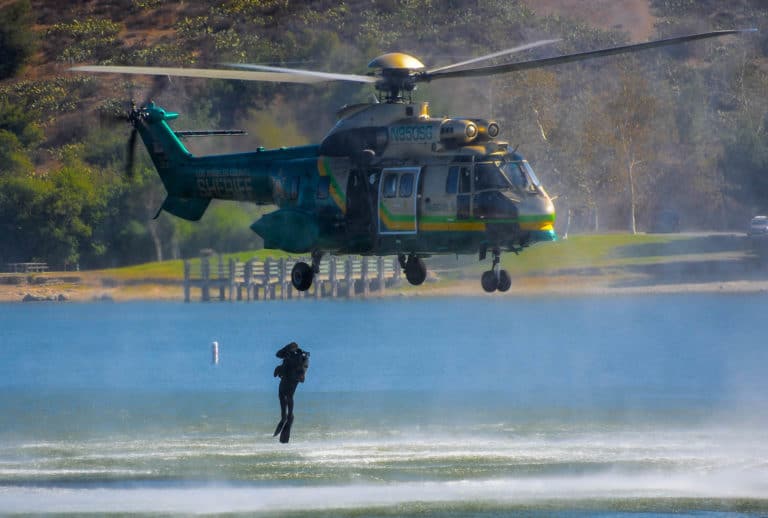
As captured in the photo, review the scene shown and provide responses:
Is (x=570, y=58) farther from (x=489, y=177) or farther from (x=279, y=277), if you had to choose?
(x=279, y=277)

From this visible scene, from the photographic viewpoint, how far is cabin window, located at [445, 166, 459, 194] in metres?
34.0

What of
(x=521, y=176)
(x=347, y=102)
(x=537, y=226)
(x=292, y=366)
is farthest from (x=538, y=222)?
(x=347, y=102)

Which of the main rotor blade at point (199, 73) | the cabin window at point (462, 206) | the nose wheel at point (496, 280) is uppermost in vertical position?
the main rotor blade at point (199, 73)

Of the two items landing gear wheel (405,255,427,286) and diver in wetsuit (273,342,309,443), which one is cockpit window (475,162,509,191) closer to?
landing gear wheel (405,255,427,286)

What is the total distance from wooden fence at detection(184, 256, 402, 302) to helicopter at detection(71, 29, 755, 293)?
60.2m

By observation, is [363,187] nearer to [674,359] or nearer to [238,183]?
[238,183]

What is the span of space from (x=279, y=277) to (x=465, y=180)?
2865 inches

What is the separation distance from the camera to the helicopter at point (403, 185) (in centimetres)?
3353

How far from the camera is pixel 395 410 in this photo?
77.0m

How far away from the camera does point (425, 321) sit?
127m

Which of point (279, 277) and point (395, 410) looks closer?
point (395, 410)

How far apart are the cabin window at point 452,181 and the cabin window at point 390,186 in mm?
1057

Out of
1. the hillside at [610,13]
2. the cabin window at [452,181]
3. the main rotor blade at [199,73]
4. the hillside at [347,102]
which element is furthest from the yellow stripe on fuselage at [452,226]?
the hillside at [610,13]

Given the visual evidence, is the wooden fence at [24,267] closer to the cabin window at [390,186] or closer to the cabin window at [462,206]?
the cabin window at [390,186]
